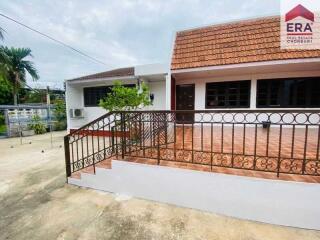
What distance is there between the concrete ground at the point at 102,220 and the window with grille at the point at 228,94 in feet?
19.3

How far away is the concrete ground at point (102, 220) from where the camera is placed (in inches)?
93.4

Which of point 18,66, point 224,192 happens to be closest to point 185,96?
point 224,192

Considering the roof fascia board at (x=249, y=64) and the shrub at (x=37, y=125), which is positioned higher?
the roof fascia board at (x=249, y=64)

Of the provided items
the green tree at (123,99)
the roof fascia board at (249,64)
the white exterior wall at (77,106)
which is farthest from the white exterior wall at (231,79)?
the white exterior wall at (77,106)

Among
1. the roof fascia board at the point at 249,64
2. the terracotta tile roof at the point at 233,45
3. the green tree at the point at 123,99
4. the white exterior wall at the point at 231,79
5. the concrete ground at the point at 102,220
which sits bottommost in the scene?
the concrete ground at the point at 102,220

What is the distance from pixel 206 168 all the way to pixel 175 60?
5432 mm

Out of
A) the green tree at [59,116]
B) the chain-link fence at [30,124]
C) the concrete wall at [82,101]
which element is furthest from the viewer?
the green tree at [59,116]

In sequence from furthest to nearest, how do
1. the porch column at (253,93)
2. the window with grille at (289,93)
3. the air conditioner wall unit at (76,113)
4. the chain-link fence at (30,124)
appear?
the chain-link fence at (30,124)
the air conditioner wall unit at (76,113)
the porch column at (253,93)
the window with grille at (289,93)

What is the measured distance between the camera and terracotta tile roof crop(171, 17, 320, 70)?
6021 millimetres

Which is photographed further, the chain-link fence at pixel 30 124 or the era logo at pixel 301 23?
the chain-link fence at pixel 30 124

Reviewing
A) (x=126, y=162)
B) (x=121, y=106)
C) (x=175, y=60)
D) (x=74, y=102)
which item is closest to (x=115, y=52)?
(x=74, y=102)

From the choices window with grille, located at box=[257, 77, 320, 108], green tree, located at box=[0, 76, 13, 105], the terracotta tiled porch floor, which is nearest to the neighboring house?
window with grille, located at box=[257, 77, 320, 108]

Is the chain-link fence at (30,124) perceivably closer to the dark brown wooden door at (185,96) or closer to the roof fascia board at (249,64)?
the dark brown wooden door at (185,96)

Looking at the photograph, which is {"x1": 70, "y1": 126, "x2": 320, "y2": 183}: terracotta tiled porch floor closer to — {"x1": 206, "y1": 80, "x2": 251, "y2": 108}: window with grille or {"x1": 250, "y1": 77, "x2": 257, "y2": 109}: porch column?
{"x1": 250, "y1": 77, "x2": 257, "y2": 109}: porch column
